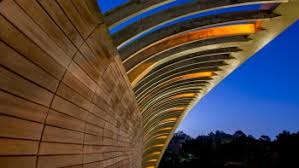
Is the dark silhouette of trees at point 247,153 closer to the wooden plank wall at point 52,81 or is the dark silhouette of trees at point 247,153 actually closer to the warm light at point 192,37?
the warm light at point 192,37

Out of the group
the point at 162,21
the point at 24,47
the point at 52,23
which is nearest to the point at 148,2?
the point at 162,21

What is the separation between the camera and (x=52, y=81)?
2.98m

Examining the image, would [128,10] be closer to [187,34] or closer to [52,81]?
[52,81]

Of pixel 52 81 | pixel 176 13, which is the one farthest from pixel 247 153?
pixel 52 81

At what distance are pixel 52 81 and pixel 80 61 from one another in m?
0.68

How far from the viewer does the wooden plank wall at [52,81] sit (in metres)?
2.28

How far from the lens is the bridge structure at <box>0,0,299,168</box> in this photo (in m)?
2.36

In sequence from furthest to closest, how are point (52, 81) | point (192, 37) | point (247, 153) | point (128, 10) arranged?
point (247, 153) < point (192, 37) < point (128, 10) < point (52, 81)

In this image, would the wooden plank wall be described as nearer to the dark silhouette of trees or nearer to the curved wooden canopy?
the curved wooden canopy

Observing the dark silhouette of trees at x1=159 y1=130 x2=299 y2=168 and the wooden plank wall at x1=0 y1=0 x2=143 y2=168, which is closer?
the wooden plank wall at x1=0 y1=0 x2=143 y2=168

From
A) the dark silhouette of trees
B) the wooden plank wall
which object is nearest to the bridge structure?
the wooden plank wall

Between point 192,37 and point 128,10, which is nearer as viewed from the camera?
point 128,10

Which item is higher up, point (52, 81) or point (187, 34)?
point (187, 34)

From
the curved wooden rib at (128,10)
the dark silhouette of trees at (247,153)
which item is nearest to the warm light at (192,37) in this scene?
the curved wooden rib at (128,10)
